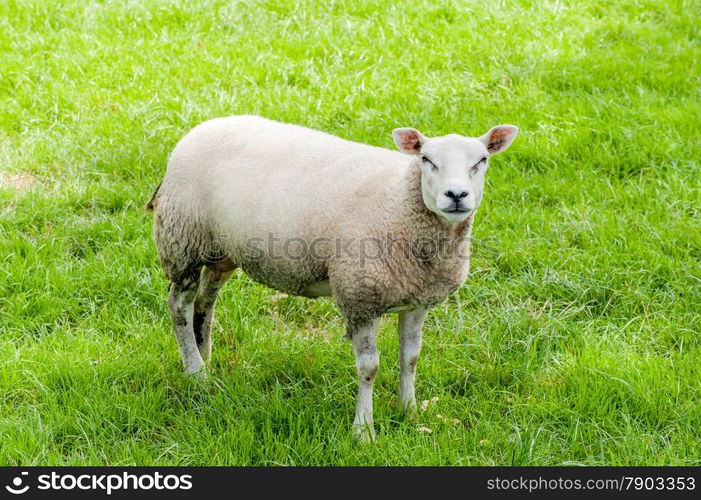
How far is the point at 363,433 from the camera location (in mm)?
3494

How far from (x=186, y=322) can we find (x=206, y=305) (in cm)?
22

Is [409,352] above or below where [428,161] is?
below

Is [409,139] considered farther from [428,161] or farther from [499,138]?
[499,138]

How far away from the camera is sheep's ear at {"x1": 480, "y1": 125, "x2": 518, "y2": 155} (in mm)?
3324

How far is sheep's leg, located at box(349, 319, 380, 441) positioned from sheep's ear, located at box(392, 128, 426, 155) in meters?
0.76

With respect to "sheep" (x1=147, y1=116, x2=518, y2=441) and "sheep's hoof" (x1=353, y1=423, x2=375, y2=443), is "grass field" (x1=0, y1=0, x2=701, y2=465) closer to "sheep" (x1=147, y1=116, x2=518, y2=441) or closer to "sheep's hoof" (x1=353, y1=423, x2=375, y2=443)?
"sheep's hoof" (x1=353, y1=423, x2=375, y2=443)

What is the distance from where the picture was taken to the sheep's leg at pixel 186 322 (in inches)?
155

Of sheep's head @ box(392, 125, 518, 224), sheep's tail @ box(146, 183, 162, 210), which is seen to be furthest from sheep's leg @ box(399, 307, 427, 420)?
sheep's tail @ box(146, 183, 162, 210)

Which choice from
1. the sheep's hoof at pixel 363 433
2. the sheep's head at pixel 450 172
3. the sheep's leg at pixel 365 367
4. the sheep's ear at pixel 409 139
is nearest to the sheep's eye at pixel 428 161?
the sheep's head at pixel 450 172

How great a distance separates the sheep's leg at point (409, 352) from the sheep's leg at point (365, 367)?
22cm

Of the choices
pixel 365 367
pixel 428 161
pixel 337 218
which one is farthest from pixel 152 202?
pixel 428 161

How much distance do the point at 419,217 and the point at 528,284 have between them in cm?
149

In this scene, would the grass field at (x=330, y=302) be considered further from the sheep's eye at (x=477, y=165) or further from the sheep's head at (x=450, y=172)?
the sheep's eye at (x=477, y=165)
